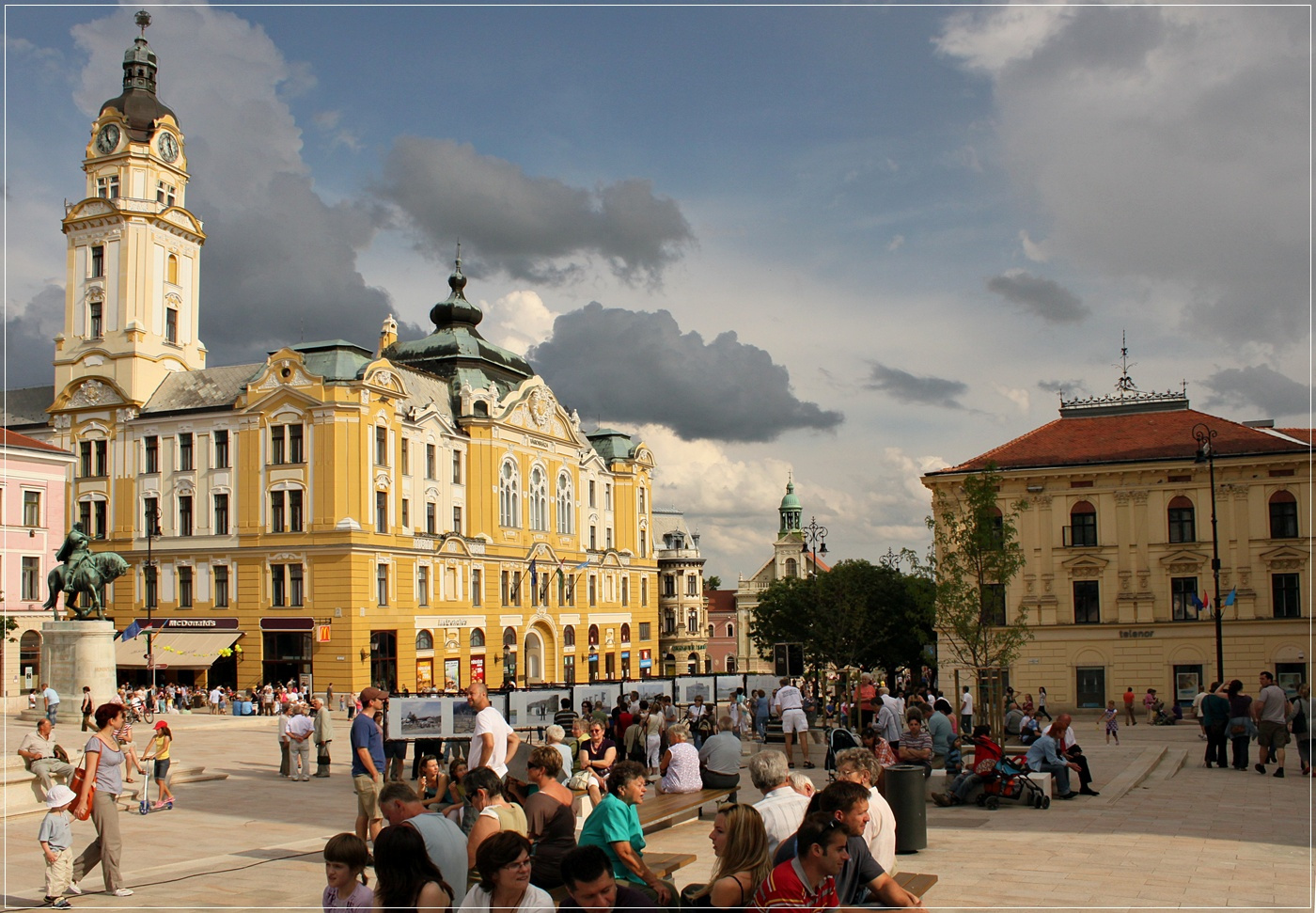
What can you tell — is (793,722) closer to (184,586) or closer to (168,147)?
(184,586)

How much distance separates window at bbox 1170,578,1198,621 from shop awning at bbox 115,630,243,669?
39.8 meters

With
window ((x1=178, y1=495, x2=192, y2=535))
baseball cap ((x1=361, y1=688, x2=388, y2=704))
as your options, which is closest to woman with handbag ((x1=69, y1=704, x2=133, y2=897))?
baseball cap ((x1=361, y1=688, x2=388, y2=704))

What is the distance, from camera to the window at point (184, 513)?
5544cm

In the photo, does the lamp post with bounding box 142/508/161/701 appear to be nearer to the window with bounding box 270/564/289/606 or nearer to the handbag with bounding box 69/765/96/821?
the window with bounding box 270/564/289/606

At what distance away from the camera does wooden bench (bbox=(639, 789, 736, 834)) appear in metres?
12.2

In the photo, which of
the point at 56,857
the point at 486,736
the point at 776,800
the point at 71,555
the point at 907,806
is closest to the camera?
the point at 776,800

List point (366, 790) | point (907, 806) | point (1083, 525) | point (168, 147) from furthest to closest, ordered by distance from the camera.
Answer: point (168, 147) → point (1083, 525) → point (366, 790) → point (907, 806)

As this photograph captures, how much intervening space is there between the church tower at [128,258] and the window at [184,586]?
8714 mm

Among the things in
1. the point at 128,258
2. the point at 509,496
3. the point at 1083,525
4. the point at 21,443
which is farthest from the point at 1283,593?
the point at 128,258

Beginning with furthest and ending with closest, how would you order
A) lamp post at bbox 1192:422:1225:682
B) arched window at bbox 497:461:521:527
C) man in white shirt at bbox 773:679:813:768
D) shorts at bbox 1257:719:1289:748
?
arched window at bbox 497:461:521:527, lamp post at bbox 1192:422:1225:682, man in white shirt at bbox 773:679:813:768, shorts at bbox 1257:719:1289:748

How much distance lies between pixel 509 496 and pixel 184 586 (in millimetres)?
17329

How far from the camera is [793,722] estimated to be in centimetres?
2217

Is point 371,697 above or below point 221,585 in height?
below

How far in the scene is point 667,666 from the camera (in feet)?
336
